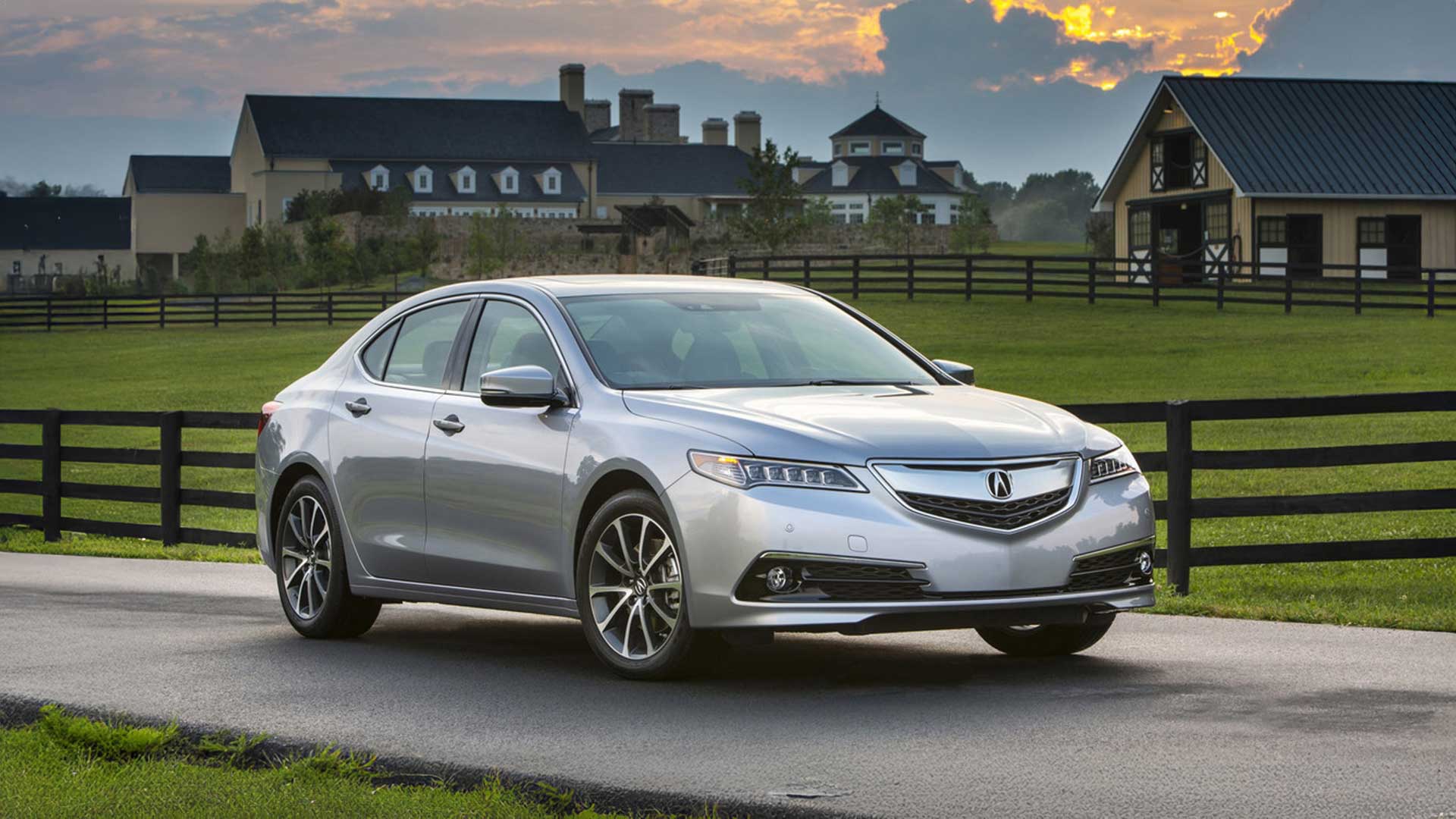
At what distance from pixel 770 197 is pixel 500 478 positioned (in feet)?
269

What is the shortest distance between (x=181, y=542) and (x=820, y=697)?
34.6ft

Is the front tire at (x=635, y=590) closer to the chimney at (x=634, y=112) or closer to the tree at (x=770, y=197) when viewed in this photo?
the tree at (x=770, y=197)

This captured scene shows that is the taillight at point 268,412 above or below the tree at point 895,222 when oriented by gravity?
below

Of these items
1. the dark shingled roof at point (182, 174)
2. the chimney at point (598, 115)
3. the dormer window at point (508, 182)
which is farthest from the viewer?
the chimney at point (598, 115)

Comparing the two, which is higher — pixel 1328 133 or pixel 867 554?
pixel 1328 133

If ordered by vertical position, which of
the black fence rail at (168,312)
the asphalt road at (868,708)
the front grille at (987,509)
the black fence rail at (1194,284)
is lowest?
the asphalt road at (868,708)

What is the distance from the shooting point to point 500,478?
832 centimetres

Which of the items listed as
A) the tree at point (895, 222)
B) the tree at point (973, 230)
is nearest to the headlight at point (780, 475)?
the tree at point (895, 222)

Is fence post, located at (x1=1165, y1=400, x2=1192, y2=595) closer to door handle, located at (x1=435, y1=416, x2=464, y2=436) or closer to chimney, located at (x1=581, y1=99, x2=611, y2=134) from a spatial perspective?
door handle, located at (x1=435, y1=416, x2=464, y2=436)

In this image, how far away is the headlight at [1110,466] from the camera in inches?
299

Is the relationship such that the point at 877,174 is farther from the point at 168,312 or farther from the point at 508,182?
the point at 168,312

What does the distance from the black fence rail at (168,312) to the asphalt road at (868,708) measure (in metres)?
48.6

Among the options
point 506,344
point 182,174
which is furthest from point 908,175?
point 506,344

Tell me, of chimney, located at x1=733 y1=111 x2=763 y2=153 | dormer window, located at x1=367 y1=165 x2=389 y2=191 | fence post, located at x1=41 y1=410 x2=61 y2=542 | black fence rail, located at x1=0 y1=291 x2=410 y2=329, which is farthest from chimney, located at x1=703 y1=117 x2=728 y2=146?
fence post, located at x1=41 y1=410 x2=61 y2=542
